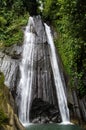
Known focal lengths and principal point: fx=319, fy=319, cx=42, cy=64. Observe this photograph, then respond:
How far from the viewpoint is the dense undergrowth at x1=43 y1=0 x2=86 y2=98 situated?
52.0ft

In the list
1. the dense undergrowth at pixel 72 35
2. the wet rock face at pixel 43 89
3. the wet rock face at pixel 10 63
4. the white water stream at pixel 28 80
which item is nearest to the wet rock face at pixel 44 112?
the wet rock face at pixel 43 89

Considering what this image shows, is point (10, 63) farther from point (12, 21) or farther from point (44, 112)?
point (12, 21)

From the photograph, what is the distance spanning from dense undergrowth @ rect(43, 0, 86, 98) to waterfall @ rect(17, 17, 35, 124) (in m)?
2.40

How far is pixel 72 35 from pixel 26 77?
624 centimetres

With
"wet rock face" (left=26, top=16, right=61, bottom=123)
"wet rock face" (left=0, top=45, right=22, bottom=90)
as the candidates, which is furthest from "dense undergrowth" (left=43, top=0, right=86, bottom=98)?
"wet rock face" (left=0, top=45, right=22, bottom=90)

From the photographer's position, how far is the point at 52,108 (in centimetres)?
2041

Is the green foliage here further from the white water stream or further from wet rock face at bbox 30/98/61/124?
wet rock face at bbox 30/98/61/124

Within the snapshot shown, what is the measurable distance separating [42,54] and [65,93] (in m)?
3.51

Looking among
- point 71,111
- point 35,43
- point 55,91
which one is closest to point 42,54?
point 35,43

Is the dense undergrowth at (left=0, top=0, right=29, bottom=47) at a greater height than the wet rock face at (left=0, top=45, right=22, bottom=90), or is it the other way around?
the dense undergrowth at (left=0, top=0, right=29, bottom=47)

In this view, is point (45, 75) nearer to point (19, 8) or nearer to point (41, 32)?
point (41, 32)

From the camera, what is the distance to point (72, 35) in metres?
16.8

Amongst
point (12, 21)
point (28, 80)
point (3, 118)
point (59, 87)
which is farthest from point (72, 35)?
point (12, 21)

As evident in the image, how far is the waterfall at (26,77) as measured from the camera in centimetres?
2006
